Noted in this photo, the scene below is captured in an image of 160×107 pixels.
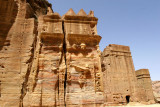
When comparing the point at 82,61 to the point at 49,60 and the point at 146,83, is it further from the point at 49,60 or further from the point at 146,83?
the point at 146,83

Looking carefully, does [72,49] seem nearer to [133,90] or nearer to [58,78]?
[58,78]

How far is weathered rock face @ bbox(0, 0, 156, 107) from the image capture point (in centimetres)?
495

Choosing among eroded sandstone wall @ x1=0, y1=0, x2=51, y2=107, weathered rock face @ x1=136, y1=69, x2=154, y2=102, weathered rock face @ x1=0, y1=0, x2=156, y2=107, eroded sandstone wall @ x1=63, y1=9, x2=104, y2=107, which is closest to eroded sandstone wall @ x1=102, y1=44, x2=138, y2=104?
weathered rock face @ x1=136, y1=69, x2=154, y2=102

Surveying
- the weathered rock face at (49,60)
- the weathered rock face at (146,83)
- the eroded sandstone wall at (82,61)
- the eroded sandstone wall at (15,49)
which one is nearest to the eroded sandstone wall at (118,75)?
the weathered rock face at (146,83)

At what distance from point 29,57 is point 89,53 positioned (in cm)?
324

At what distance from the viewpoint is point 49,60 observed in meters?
5.38

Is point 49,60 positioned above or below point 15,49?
below

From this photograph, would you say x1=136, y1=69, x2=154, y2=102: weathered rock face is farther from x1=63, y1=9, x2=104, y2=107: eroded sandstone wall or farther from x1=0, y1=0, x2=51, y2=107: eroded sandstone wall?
x1=0, y1=0, x2=51, y2=107: eroded sandstone wall

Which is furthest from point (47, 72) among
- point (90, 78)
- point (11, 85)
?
point (11, 85)

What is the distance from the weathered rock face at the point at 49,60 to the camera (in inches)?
195

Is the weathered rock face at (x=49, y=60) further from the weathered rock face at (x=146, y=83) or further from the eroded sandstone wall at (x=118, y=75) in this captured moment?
the weathered rock face at (x=146, y=83)

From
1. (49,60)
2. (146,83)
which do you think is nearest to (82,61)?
(49,60)

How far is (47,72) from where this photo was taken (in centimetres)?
516

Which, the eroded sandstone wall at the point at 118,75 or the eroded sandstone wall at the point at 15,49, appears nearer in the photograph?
the eroded sandstone wall at the point at 15,49
